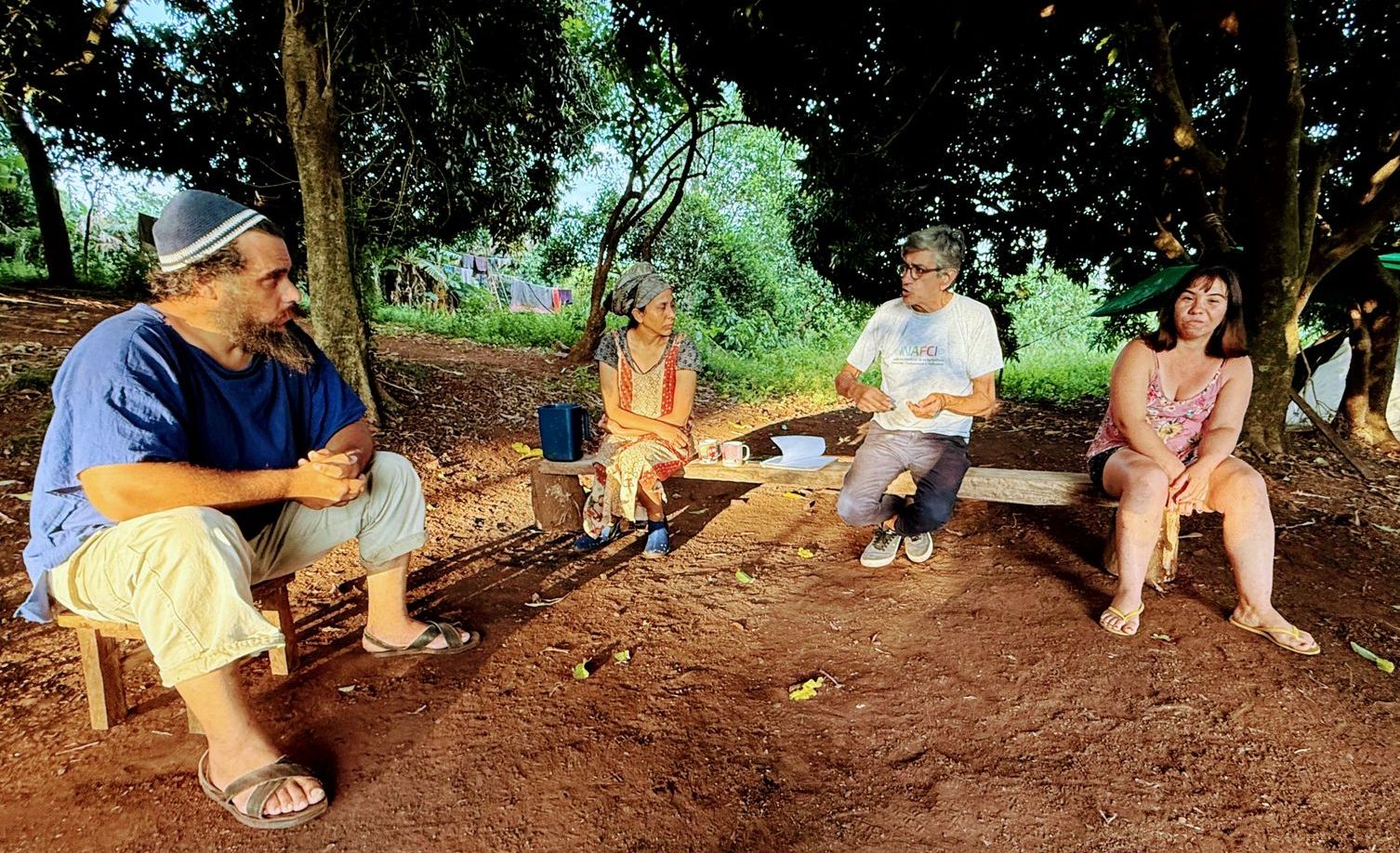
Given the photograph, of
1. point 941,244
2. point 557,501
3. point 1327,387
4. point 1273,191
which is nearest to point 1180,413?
point 941,244

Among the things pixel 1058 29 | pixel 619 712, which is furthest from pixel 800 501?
pixel 1058 29

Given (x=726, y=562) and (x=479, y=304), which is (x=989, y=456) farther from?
(x=479, y=304)

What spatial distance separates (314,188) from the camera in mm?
5090

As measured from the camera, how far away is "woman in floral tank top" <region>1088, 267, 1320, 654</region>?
109 inches

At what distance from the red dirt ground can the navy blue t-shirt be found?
72cm

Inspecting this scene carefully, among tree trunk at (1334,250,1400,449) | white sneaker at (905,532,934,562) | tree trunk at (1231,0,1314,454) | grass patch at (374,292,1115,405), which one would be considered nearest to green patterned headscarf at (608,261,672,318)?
white sneaker at (905,532,934,562)

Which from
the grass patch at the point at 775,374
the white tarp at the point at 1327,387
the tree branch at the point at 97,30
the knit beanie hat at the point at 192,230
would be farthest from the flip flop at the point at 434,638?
the tree branch at the point at 97,30

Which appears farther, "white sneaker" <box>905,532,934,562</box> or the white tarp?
the white tarp

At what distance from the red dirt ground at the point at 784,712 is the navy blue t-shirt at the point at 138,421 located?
720 mm

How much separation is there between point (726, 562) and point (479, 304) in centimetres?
1380

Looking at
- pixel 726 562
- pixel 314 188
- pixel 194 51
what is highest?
pixel 194 51

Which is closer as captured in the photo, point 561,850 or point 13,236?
point 561,850

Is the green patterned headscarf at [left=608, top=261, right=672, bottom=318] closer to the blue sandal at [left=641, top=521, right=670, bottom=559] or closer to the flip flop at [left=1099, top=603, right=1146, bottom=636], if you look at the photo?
the blue sandal at [left=641, top=521, right=670, bottom=559]

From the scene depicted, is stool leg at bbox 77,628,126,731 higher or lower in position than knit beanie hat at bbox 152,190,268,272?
lower
